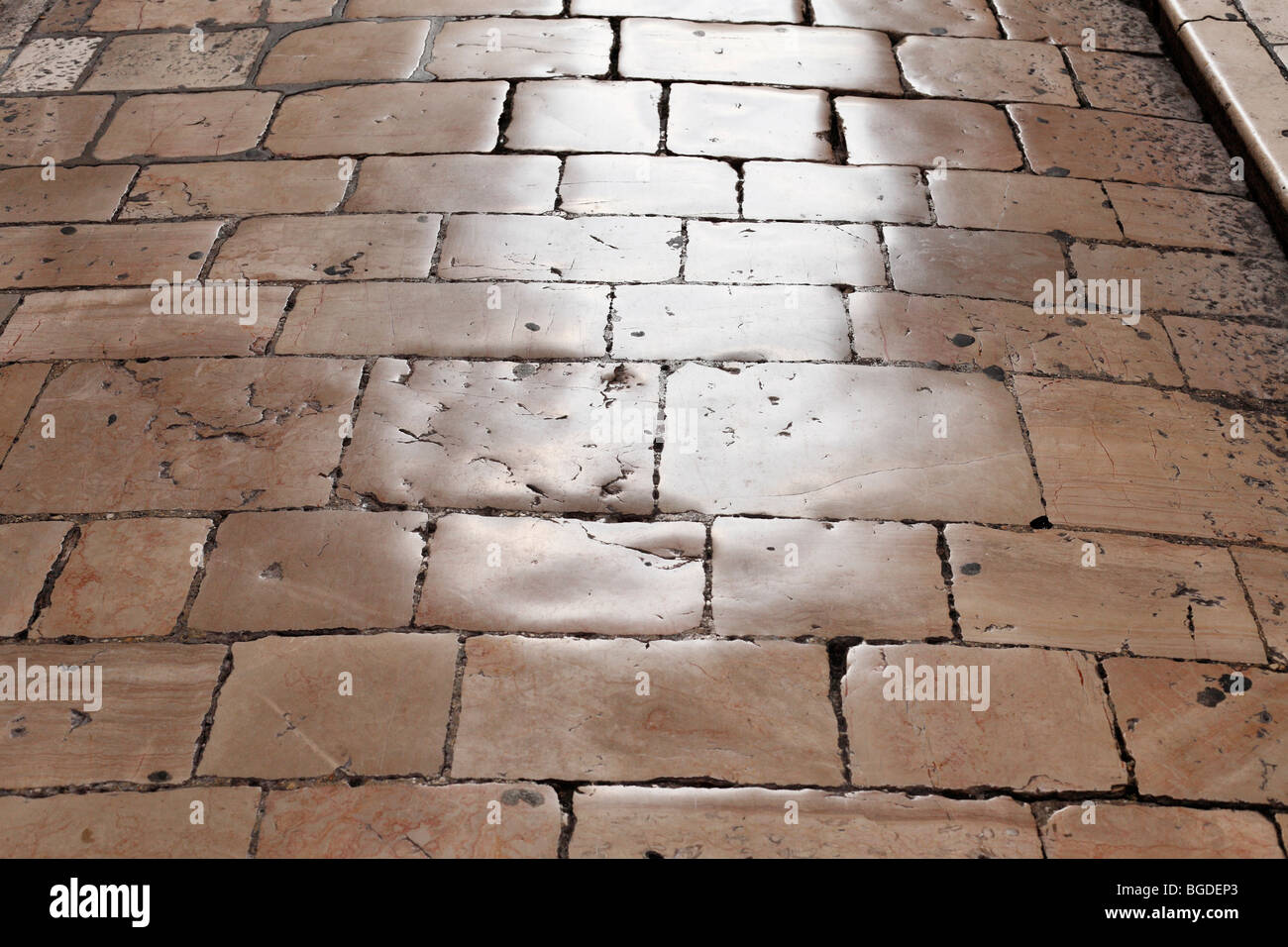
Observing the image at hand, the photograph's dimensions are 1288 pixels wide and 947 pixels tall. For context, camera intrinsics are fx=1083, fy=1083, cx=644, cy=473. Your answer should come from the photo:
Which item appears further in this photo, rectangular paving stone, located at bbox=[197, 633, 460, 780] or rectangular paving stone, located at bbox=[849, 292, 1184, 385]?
rectangular paving stone, located at bbox=[849, 292, 1184, 385]

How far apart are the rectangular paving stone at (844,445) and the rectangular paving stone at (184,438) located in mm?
1003

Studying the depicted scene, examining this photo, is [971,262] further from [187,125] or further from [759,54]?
[187,125]

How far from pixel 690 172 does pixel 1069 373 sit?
155cm

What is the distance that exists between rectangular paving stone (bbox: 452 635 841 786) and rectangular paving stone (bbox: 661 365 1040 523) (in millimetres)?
474

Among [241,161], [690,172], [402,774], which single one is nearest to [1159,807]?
[402,774]

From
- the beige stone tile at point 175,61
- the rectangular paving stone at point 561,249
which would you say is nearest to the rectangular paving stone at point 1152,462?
the rectangular paving stone at point 561,249

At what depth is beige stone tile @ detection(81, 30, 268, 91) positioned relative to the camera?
446 cm

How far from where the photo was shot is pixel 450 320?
11.1 feet

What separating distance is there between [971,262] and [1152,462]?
982 mm

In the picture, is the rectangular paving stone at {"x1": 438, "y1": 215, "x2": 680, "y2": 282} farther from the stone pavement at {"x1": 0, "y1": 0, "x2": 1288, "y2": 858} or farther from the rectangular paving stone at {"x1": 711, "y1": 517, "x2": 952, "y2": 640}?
the rectangular paving stone at {"x1": 711, "y1": 517, "x2": 952, "y2": 640}

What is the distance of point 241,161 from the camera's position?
4039 millimetres

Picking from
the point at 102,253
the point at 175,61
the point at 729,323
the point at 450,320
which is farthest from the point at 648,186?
the point at 175,61

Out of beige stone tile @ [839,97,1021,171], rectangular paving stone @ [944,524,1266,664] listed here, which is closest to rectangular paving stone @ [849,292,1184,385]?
rectangular paving stone @ [944,524,1266,664]
